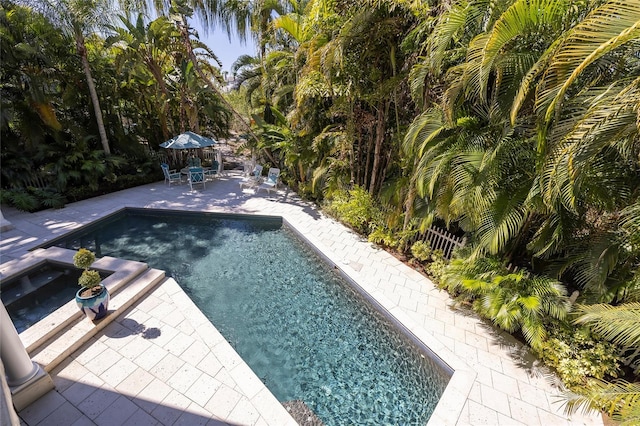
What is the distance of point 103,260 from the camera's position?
6039 mm

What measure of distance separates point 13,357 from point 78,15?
11741 mm

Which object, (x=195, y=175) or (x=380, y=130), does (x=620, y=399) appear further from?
(x=195, y=175)

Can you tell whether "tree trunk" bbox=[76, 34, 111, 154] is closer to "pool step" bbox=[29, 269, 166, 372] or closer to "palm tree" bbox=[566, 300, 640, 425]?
"pool step" bbox=[29, 269, 166, 372]

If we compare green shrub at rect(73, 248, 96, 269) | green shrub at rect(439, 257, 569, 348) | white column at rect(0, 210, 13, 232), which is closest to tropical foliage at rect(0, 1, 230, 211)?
white column at rect(0, 210, 13, 232)

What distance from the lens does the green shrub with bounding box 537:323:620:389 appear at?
3701 millimetres

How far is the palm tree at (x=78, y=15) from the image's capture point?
8.80 m

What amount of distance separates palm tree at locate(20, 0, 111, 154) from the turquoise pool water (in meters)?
7.34

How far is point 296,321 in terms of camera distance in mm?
5219

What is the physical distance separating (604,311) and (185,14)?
1450cm

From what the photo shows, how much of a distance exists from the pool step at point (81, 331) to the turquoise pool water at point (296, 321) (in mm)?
954

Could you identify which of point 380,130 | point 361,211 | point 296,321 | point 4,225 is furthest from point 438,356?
point 4,225

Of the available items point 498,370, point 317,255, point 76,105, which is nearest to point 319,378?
point 498,370

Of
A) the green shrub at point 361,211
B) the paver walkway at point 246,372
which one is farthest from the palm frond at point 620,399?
the green shrub at point 361,211

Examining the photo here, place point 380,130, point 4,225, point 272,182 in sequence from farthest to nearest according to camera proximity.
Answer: point 272,182
point 4,225
point 380,130
